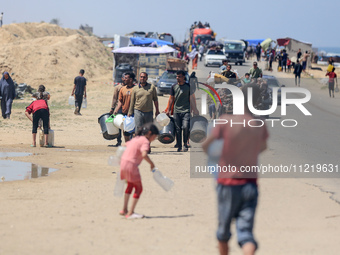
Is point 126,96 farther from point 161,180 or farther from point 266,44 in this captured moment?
point 266,44

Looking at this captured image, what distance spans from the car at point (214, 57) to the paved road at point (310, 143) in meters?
22.8

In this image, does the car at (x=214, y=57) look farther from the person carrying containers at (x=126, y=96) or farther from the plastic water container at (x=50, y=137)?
the person carrying containers at (x=126, y=96)

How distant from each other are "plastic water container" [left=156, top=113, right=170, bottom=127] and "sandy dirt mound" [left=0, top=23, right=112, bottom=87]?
32050 millimetres

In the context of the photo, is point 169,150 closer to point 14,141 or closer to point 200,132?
point 200,132

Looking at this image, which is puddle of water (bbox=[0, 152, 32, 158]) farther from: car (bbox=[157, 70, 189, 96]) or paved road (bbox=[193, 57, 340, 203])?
car (bbox=[157, 70, 189, 96])

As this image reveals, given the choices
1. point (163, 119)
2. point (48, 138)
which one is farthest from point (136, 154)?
point (48, 138)

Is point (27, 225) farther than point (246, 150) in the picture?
Yes

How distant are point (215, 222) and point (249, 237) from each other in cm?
257

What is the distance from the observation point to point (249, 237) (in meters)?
5.87

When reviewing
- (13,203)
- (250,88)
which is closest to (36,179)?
(13,203)

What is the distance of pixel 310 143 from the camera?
17.2 meters

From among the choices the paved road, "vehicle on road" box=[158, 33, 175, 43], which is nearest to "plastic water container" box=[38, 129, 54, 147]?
the paved road

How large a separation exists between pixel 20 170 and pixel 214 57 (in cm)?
4168

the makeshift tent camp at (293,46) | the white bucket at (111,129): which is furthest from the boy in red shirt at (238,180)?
the makeshift tent camp at (293,46)
